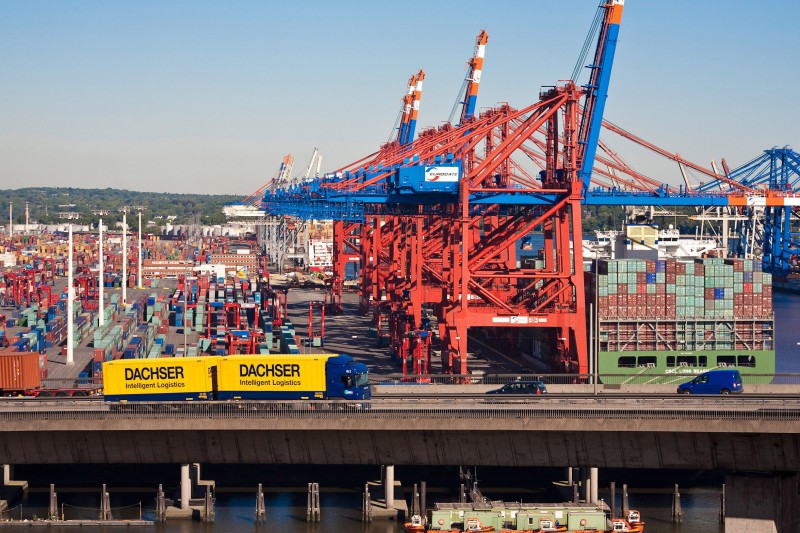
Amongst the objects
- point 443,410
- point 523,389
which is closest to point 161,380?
point 443,410

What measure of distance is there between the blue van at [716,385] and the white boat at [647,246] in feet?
190

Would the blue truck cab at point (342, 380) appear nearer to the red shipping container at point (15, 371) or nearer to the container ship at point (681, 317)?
the red shipping container at point (15, 371)

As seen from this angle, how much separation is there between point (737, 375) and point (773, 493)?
9458mm

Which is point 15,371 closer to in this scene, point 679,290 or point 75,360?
point 75,360

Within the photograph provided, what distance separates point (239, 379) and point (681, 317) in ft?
130

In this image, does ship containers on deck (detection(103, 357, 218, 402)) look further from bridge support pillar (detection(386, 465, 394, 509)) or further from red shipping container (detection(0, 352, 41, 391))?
bridge support pillar (detection(386, 465, 394, 509))

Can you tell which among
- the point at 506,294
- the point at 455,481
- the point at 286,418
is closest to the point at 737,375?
the point at 455,481

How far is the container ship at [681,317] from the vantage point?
8231 cm

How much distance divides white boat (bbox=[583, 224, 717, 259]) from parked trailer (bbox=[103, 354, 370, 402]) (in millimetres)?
64708

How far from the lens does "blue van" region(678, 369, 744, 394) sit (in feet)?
185

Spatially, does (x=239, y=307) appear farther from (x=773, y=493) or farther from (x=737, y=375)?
(x=773, y=493)

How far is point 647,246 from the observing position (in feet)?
431

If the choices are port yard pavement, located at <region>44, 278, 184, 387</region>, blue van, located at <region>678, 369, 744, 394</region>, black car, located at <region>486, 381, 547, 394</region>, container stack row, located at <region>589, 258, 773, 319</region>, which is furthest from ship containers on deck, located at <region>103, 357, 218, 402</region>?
container stack row, located at <region>589, 258, 773, 319</region>

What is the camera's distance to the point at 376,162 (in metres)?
97.8
